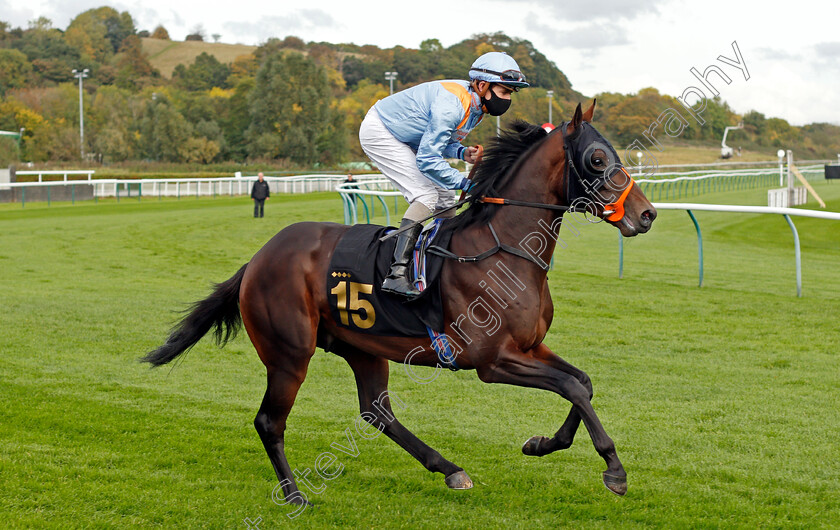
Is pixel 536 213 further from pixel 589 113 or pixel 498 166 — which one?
pixel 589 113

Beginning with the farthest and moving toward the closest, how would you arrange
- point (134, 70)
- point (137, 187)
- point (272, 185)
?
1. point (134, 70)
2. point (272, 185)
3. point (137, 187)

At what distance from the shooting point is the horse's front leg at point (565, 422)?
378 cm

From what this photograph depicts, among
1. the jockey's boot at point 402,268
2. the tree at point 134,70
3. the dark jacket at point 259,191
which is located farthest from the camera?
the tree at point 134,70

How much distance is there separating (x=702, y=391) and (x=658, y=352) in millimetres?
1345

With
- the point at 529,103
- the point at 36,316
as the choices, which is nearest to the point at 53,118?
the point at 529,103

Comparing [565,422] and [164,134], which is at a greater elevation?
[565,422]

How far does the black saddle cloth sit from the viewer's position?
3906 millimetres

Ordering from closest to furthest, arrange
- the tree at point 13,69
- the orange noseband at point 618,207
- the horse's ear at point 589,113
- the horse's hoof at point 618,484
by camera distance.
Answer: the horse's hoof at point 618,484
the orange noseband at point 618,207
the horse's ear at point 589,113
the tree at point 13,69

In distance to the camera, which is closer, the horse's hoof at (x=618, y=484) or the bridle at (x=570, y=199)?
the horse's hoof at (x=618, y=484)

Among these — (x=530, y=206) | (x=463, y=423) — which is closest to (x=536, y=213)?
(x=530, y=206)

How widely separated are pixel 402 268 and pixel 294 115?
208ft

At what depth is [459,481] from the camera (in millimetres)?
3986

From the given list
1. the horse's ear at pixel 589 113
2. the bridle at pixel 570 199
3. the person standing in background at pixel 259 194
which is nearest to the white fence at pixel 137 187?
the person standing in background at pixel 259 194

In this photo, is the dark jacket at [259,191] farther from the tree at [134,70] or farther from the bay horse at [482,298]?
the tree at [134,70]
